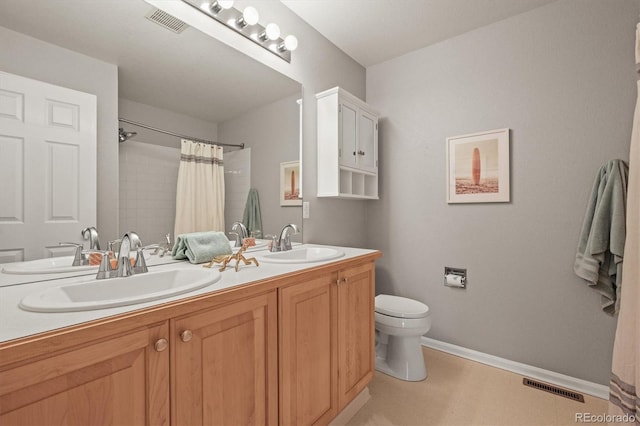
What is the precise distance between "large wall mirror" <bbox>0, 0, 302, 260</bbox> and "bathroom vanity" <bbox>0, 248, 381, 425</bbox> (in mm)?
410

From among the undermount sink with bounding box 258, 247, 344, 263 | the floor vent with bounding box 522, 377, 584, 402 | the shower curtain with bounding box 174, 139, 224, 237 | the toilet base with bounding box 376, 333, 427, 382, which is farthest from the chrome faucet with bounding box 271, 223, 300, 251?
the floor vent with bounding box 522, 377, 584, 402

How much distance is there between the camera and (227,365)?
37.3 inches

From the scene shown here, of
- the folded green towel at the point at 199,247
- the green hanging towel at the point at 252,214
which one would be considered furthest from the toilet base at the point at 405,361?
the folded green towel at the point at 199,247

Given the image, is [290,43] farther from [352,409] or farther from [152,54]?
[352,409]

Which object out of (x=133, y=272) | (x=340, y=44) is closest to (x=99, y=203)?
(x=133, y=272)

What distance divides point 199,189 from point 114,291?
25.2 inches

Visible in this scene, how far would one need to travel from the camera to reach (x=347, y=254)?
168 centimetres

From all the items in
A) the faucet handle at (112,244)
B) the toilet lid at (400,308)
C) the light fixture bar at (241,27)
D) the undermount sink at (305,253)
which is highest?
the light fixture bar at (241,27)

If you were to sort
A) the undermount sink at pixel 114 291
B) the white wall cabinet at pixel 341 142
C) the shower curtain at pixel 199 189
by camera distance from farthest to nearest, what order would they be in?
the white wall cabinet at pixel 341 142
the shower curtain at pixel 199 189
the undermount sink at pixel 114 291

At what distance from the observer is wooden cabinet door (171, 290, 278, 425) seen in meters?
0.83

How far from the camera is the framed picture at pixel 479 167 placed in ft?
6.78

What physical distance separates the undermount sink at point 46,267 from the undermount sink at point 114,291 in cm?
17

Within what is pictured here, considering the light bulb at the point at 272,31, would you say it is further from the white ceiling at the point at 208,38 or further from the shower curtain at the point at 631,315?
the shower curtain at the point at 631,315

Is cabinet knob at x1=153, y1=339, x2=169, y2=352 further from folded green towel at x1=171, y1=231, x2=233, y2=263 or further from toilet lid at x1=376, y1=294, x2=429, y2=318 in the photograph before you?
toilet lid at x1=376, y1=294, x2=429, y2=318
